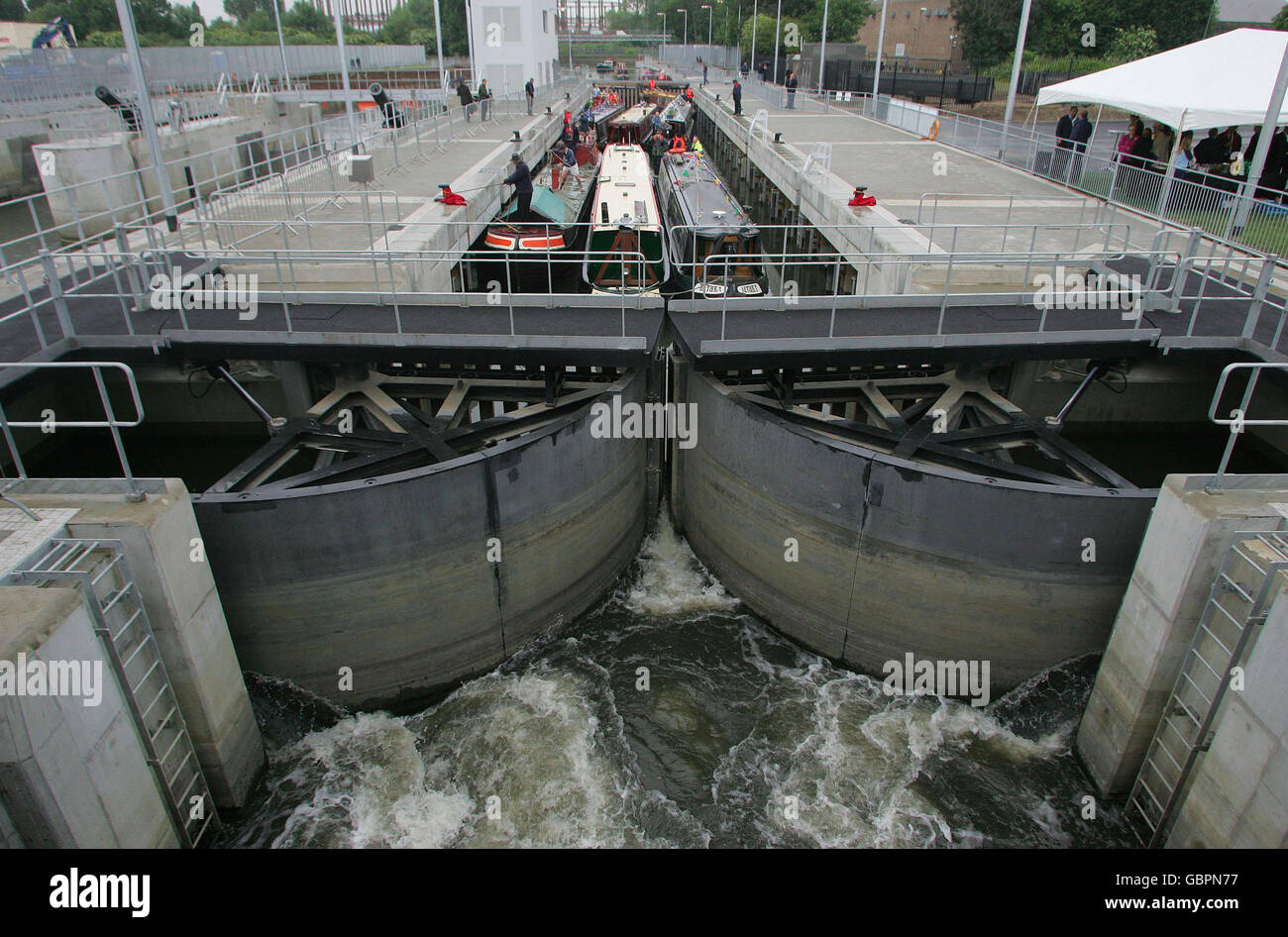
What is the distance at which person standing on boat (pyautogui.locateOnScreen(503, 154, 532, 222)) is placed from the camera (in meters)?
18.4

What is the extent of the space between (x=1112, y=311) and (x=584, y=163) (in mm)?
26372

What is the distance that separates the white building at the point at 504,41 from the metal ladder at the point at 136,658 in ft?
142

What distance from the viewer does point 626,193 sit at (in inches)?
827

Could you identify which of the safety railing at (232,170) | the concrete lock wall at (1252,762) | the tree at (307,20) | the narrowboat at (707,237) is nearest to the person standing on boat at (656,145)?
the safety railing at (232,170)

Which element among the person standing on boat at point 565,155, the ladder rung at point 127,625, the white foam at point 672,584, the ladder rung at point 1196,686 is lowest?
the white foam at point 672,584

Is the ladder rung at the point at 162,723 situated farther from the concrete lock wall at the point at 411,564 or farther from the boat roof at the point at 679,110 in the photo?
the boat roof at the point at 679,110

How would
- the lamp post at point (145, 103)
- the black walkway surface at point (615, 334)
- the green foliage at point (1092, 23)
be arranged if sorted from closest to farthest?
the black walkway surface at point (615, 334)
the lamp post at point (145, 103)
the green foliage at point (1092, 23)

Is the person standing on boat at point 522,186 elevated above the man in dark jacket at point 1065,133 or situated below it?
below

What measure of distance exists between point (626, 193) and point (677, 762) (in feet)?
51.6

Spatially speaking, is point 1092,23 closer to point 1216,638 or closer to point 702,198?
point 702,198

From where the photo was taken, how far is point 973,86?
4431cm

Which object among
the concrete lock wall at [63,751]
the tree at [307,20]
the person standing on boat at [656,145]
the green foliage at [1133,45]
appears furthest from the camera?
the tree at [307,20]

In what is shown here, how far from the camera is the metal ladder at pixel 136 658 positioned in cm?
652

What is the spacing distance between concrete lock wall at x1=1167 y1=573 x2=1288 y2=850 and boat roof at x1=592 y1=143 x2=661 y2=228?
12188 mm
